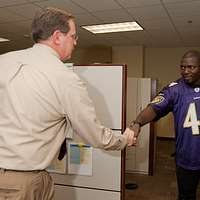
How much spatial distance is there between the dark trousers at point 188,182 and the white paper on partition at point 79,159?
71 centimetres

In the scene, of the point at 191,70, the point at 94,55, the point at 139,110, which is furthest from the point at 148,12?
the point at 94,55

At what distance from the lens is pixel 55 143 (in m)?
1.25

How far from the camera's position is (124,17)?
4.56m

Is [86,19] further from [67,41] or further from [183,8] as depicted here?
[67,41]

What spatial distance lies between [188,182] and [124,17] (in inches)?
127

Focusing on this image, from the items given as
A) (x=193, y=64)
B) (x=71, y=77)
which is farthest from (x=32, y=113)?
(x=193, y=64)

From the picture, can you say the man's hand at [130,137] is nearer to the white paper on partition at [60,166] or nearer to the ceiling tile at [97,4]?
the white paper on partition at [60,166]

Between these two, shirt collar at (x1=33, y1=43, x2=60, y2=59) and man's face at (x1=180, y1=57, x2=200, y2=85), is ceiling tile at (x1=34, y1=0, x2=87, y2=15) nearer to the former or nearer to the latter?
man's face at (x1=180, y1=57, x2=200, y2=85)

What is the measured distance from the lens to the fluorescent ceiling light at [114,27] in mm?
5184

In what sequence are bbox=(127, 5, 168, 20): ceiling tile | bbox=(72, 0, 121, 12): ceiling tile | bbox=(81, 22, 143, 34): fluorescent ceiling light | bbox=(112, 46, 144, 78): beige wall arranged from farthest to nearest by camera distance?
bbox=(112, 46, 144, 78): beige wall
bbox=(81, 22, 143, 34): fluorescent ceiling light
bbox=(127, 5, 168, 20): ceiling tile
bbox=(72, 0, 121, 12): ceiling tile

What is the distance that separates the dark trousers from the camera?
2.05 metres

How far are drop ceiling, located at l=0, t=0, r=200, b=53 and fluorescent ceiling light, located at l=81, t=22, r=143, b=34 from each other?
17cm

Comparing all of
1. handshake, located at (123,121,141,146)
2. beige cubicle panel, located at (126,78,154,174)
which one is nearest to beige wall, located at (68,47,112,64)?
beige cubicle panel, located at (126,78,154,174)

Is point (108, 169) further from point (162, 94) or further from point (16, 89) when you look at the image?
point (16, 89)
